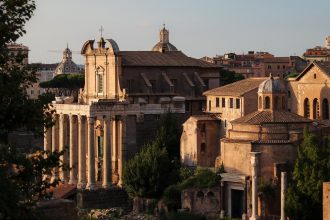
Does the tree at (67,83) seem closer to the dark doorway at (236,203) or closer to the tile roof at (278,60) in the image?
the tile roof at (278,60)

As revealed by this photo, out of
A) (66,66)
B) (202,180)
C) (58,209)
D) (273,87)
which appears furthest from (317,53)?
(58,209)

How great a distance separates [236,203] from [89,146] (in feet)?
32.7

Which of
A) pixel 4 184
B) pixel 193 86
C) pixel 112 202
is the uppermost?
pixel 193 86

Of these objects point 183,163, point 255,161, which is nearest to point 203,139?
point 183,163

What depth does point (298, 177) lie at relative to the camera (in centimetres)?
3088

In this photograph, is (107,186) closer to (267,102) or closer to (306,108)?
(267,102)

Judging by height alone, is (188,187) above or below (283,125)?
below

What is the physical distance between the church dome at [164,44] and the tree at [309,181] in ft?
63.4

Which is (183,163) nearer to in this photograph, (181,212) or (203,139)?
(203,139)

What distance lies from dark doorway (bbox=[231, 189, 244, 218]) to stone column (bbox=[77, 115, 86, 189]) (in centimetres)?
989

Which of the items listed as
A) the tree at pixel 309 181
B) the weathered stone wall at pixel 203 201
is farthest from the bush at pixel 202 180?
the tree at pixel 309 181

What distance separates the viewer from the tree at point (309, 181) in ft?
99.0

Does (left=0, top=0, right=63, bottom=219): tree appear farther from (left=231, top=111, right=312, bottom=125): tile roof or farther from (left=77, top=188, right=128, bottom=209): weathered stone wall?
(left=77, top=188, right=128, bottom=209): weathered stone wall

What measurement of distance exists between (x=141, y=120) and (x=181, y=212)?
9.72 meters
